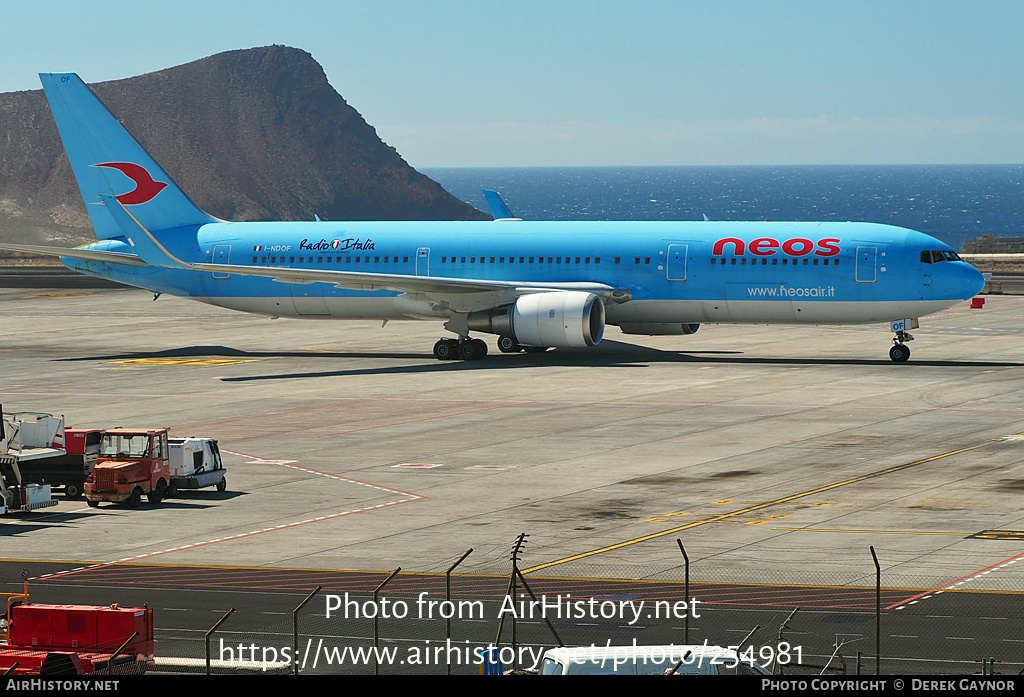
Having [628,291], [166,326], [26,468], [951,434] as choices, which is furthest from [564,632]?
[166,326]

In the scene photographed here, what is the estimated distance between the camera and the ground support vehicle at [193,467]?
109ft

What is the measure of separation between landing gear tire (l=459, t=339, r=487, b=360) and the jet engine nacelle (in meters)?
1.20

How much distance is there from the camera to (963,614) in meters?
21.9

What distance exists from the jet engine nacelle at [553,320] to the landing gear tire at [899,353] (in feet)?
38.4

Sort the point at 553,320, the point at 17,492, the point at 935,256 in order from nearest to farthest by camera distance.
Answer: the point at 17,492
the point at 935,256
the point at 553,320

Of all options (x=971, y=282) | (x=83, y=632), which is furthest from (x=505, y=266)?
(x=83, y=632)

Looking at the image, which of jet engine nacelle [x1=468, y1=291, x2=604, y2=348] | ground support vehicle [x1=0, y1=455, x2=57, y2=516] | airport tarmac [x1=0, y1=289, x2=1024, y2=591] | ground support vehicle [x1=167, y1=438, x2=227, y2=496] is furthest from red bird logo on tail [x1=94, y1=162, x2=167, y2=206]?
ground support vehicle [x1=0, y1=455, x2=57, y2=516]

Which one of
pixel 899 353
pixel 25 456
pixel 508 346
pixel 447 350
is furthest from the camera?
pixel 447 350

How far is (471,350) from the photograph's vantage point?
5884 centimetres

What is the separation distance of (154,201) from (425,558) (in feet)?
141

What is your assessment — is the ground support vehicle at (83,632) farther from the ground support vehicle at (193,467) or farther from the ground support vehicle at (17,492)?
the ground support vehicle at (193,467)

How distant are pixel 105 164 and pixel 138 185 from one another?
5.68 ft

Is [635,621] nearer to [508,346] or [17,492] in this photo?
[17,492]
